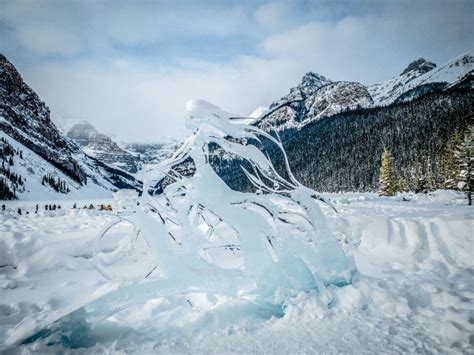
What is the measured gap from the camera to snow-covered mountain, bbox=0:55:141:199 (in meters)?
79.2

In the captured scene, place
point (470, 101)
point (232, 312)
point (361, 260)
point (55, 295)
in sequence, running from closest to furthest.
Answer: point (232, 312)
point (55, 295)
point (361, 260)
point (470, 101)

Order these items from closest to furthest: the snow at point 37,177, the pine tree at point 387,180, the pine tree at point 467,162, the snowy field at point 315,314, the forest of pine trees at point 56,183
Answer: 1. the snowy field at point 315,314
2. the pine tree at point 467,162
3. the pine tree at point 387,180
4. the snow at point 37,177
5. the forest of pine trees at point 56,183

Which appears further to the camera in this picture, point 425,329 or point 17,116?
point 17,116

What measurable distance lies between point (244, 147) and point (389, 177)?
40.6m

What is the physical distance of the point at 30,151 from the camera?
322 feet

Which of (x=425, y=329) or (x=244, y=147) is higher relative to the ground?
(x=244, y=147)

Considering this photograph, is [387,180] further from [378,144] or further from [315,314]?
[378,144]

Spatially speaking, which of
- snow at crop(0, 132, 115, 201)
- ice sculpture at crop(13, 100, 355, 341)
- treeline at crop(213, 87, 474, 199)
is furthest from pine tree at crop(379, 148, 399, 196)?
snow at crop(0, 132, 115, 201)

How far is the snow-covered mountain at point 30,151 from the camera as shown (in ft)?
260

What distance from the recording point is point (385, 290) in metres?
4.17

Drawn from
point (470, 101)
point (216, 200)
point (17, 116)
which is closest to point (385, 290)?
point (216, 200)

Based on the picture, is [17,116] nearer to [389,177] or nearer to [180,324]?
[389,177]

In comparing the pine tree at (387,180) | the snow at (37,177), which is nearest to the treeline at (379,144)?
the pine tree at (387,180)

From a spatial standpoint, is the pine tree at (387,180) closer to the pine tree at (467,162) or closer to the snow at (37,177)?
the pine tree at (467,162)
